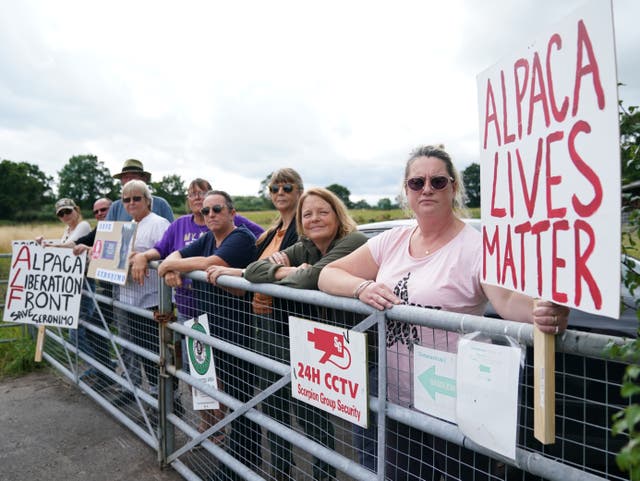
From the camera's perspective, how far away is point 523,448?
160 cm

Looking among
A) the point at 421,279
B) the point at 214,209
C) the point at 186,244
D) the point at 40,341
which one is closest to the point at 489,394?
the point at 421,279

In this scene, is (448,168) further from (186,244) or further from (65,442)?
(65,442)

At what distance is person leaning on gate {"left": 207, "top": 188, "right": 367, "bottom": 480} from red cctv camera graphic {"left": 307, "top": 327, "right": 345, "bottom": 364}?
0.32 meters

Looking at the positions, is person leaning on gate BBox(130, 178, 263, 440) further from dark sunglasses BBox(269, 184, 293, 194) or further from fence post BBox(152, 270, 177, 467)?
dark sunglasses BBox(269, 184, 293, 194)

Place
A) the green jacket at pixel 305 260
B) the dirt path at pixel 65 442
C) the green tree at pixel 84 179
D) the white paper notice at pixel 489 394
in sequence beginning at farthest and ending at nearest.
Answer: the green tree at pixel 84 179
the dirt path at pixel 65 442
the green jacket at pixel 305 260
the white paper notice at pixel 489 394

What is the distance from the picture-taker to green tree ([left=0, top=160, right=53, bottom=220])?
208ft

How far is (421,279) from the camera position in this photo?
2049mm

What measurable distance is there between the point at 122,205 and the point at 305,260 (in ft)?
10.9

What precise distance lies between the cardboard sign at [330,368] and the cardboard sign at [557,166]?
728 mm

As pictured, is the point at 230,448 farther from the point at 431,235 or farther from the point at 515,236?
the point at 515,236

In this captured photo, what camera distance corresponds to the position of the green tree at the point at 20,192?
63.4 m

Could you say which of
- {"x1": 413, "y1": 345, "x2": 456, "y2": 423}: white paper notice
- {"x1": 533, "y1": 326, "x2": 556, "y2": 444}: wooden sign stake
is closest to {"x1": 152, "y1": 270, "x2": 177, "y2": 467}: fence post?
{"x1": 413, "y1": 345, "x2": 456, "y2": 423}: white paper notice

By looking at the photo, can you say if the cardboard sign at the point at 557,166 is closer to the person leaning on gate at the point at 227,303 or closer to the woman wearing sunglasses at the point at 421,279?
the woman wearing sunglasses at the point at 421,279

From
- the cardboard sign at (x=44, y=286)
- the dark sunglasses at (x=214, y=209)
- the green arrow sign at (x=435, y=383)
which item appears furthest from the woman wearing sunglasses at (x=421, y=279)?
the cardboard sign at (x=44, y=286)
